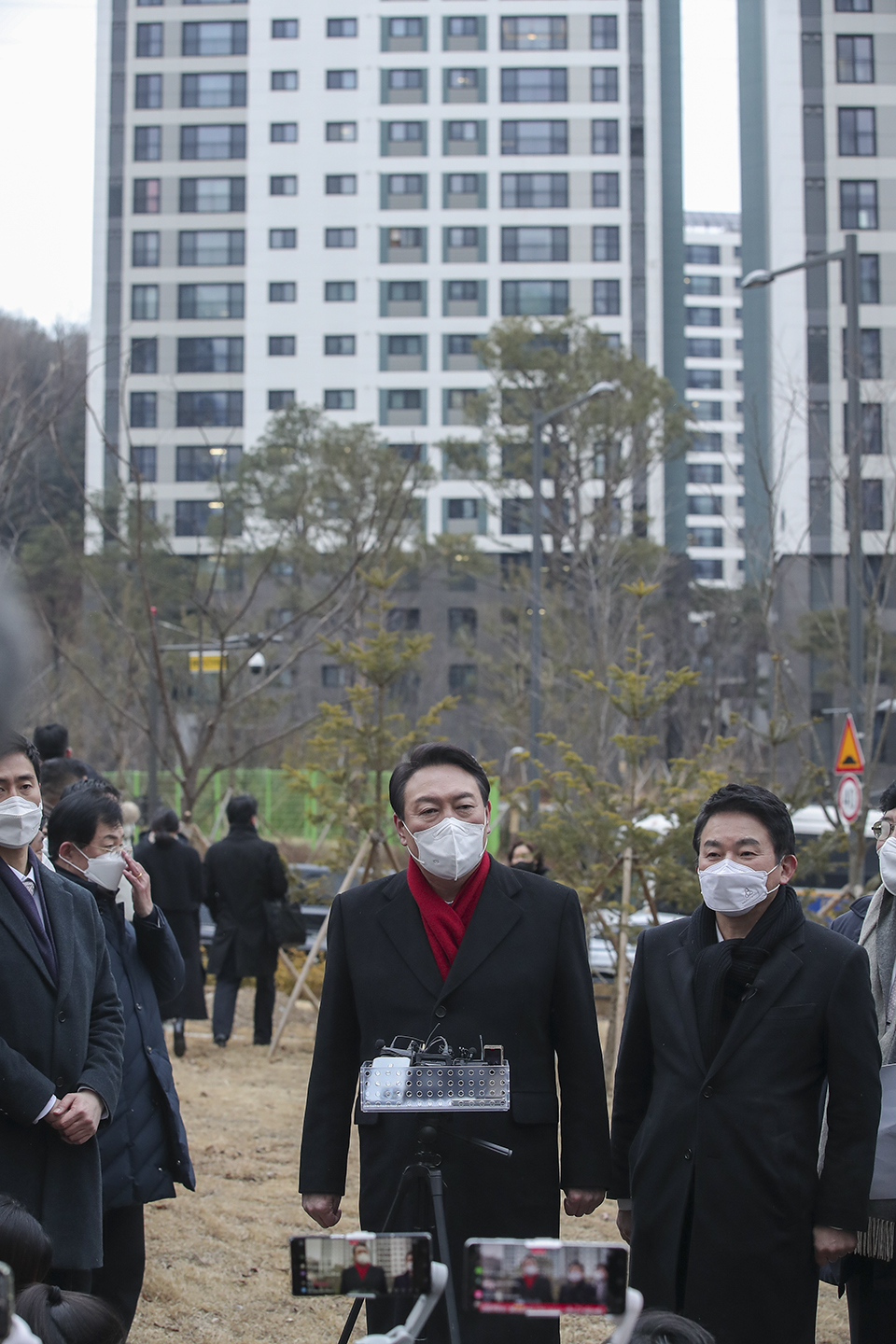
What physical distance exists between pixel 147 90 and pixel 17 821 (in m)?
57.6

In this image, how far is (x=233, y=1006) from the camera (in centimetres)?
1049

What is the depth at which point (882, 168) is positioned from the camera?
4403 cm

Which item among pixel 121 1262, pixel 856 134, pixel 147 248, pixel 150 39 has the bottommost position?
pixel 121 1262

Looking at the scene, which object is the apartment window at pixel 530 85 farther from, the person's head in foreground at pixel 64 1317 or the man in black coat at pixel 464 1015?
the person's head in foreground at pixel 64 1317

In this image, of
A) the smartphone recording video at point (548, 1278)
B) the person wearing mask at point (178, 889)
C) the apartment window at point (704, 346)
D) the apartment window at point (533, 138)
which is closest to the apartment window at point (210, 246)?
the apartment window at point (533, 138)

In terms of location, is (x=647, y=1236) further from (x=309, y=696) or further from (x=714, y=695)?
(x=309, y=696)

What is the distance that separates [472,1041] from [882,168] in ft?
153

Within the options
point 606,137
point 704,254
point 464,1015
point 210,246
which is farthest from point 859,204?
point 704,254

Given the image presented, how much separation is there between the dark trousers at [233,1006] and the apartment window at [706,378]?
101m

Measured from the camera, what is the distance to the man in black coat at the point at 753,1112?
10.7ft

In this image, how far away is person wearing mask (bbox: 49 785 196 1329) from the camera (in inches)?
162

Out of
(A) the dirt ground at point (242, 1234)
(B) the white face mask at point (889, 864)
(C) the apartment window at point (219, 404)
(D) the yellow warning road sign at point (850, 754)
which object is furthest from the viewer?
(C) the apartment window at point (219, 404)

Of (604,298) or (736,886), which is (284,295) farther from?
(736,886)

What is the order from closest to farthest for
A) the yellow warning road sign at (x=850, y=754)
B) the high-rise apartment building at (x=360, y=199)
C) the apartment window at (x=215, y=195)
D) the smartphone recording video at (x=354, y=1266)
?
the smartphone recording video at (x=354, y=1266), the yellow warning road sign at (x=850, y=754), the high-rise apartment building at (x=360, y=199), the apartment window at (x=215, y=195)
